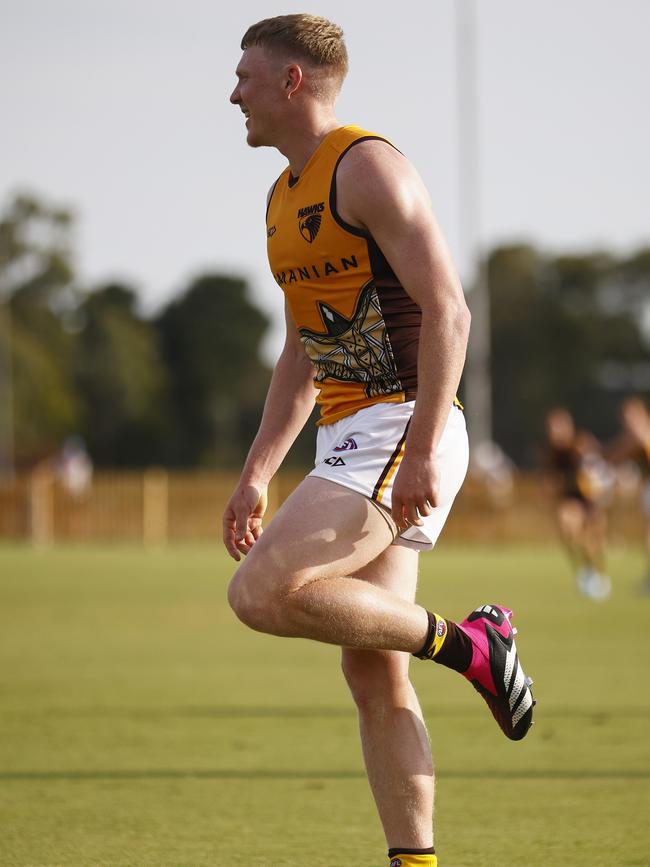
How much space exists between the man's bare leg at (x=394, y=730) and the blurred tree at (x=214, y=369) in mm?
91979

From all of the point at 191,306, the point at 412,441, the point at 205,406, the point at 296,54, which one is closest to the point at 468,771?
the point at 412,441

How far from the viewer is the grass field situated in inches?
209

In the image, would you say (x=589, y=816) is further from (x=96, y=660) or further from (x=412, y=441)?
(x=96, y=660)

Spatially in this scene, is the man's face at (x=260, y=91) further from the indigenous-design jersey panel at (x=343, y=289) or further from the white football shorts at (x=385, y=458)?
the white football shorts at (x=385, y=458)

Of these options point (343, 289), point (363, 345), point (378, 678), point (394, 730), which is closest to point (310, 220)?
point (343, 289)

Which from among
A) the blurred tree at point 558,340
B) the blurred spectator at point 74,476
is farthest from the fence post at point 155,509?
the blurred tree at point 558,340

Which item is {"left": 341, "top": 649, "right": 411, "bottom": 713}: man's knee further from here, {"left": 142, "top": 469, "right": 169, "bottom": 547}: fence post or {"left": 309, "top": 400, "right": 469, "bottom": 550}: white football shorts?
{"left": 142, "top": 469, "right": 169, "bottom": 547}: fence post

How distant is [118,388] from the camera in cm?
9331

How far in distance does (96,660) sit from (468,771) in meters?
5.38

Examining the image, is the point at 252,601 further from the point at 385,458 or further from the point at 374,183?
the point at 374,183

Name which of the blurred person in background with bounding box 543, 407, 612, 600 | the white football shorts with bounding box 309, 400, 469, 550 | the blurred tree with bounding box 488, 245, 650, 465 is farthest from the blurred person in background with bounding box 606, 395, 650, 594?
the blurred tree with bounding box 488, 245, 650, 465

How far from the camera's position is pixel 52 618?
50.2ft

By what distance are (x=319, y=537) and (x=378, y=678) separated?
1.84 feet

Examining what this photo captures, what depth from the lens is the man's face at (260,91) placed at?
4.33 meters
